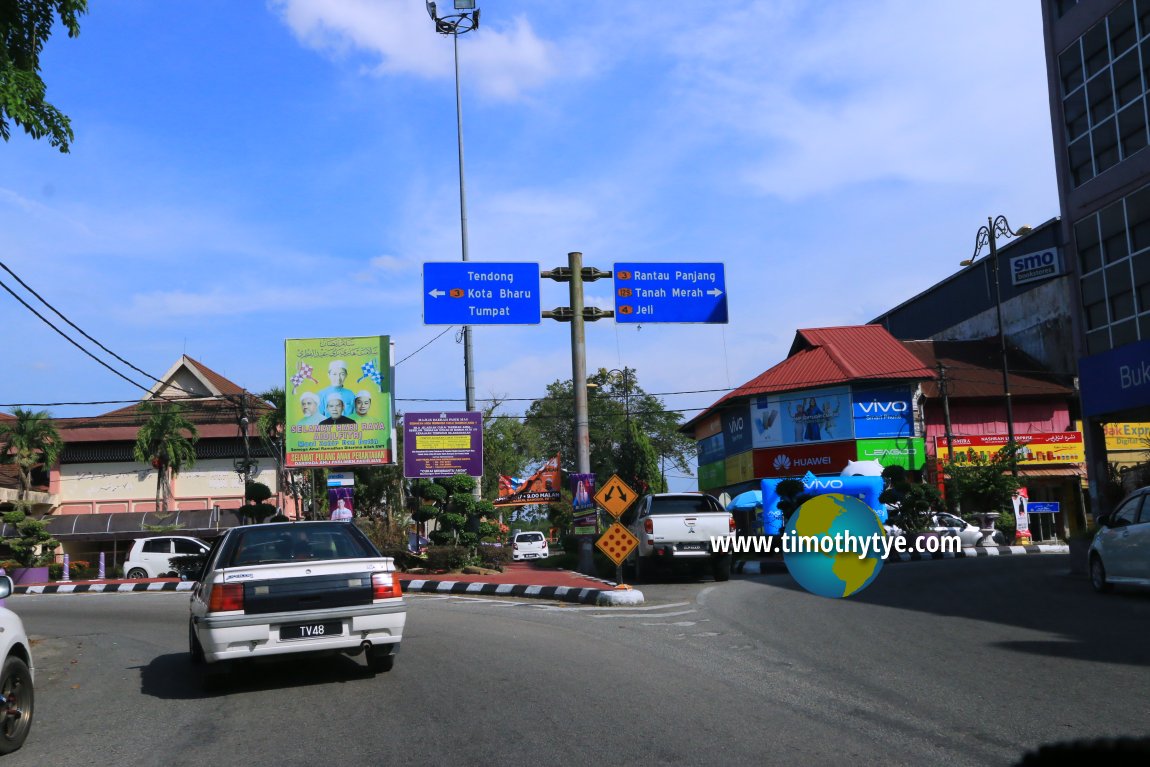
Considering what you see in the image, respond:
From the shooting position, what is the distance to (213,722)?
731 centimetres

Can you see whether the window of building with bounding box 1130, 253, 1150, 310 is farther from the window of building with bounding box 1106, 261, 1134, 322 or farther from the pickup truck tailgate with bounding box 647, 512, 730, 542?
the pickup truck tailgate with bounding box 647, 512, 730, 542

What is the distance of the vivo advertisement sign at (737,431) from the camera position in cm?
4809

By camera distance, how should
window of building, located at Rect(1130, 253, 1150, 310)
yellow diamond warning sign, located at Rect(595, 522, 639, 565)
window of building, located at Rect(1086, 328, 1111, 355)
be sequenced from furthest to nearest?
1. window of building, located at Rect(1086, 328, 1111, 355)
2. window of building, located at Rect(1130, 253, 1150, 310)
3. yellow diamond warning sign, located at Rect(595, 522, 639, 565)

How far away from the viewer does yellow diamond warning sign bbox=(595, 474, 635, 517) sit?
1728 centimetres

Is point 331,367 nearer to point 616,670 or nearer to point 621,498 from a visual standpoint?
point 621,498

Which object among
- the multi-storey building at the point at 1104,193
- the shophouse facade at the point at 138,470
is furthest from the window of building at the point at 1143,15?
the shophouse facade at the point at 138,470

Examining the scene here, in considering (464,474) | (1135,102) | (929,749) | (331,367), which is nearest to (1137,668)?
(929,749)

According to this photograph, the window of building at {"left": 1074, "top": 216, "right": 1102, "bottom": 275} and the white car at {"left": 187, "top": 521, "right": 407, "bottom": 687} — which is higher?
the window of building at {"left": 1074, "top": 216, "right": 1102, "bottom": 275}

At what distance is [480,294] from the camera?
22.4m

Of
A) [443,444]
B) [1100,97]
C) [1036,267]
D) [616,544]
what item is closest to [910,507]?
[1036,267]

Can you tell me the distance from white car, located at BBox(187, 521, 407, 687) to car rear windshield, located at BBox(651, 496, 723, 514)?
38.3 feet

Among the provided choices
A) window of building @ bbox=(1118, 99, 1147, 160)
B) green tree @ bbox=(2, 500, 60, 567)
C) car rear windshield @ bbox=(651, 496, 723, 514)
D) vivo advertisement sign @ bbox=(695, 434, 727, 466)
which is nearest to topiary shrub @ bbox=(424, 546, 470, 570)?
car rear windshield @ bbox=(651, 496, 723, 514)

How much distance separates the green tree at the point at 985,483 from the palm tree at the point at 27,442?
4110cm

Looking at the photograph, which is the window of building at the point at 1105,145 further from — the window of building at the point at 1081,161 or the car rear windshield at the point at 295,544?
the car rear windshield at the point at 295,544
